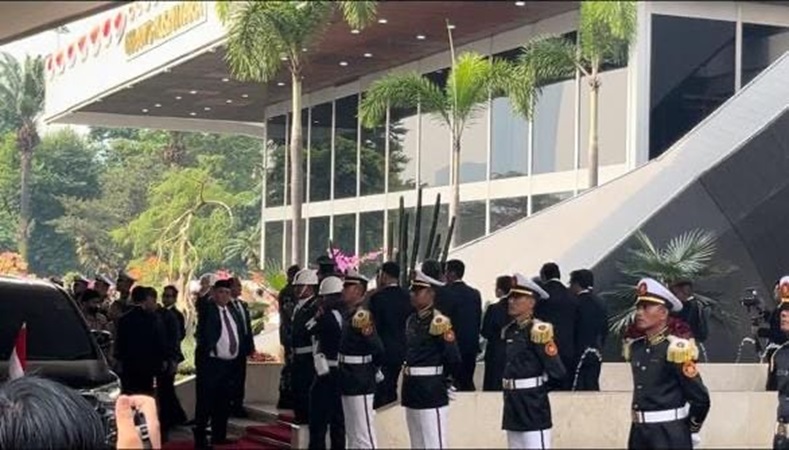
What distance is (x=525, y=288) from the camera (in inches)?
328

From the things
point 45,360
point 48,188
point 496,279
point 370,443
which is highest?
point 48,188

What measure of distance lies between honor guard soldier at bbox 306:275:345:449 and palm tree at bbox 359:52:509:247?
1.41 meters

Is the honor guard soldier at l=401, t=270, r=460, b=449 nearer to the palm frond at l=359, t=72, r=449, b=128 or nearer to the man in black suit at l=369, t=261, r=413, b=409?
the man in black suit at l=369, t=261, r=413, b=409

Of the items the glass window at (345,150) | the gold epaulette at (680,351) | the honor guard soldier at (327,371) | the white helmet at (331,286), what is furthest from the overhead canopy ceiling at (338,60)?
the gold epaulette at (680,351)

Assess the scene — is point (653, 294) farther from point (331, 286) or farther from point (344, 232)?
point (331, 286)

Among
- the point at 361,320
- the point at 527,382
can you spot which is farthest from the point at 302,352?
the point at 527,382

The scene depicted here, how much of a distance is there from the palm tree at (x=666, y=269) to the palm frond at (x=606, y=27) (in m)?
2.74

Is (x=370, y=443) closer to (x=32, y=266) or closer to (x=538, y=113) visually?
(x=538, y=113)

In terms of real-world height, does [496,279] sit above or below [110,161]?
below

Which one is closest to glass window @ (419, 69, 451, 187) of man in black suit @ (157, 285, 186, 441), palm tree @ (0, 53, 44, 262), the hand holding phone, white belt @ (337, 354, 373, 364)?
white belt @ (337, 354, 373, 364)

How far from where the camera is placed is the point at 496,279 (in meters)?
9.43

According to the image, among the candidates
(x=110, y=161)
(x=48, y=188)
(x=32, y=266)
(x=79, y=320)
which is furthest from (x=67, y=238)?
(x=79, y=320)

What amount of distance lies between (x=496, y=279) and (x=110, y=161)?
227 inches

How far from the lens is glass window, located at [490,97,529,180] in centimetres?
795
